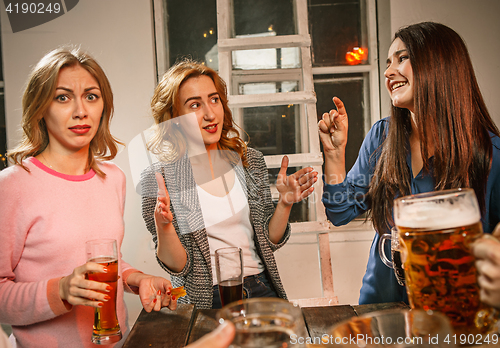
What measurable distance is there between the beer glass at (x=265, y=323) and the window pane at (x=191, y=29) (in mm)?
2251

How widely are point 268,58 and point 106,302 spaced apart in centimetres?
196

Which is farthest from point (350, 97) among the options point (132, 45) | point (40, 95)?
point (40, 95)

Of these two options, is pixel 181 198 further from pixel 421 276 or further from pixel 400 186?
pixel 421 276

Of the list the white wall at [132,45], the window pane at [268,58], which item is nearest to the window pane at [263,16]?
the window pane at [268,58]

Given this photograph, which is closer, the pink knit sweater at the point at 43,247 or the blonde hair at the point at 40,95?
the pink knit sweater at the point at 43,247

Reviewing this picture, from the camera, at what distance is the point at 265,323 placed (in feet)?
1.41

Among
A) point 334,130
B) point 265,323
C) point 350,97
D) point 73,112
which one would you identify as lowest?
point 265,323

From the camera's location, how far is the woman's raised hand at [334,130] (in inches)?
57.7

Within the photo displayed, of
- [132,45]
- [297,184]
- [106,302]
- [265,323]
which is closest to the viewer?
[265,323]

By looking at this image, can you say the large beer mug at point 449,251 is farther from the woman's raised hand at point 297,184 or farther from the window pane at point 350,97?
the window pane at point 350,97

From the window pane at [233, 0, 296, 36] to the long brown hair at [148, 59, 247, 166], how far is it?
2.41 feet

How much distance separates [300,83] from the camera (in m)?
2.47

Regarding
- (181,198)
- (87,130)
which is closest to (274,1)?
(181,198)

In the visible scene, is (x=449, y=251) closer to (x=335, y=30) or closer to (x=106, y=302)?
(x=106, y=302)
